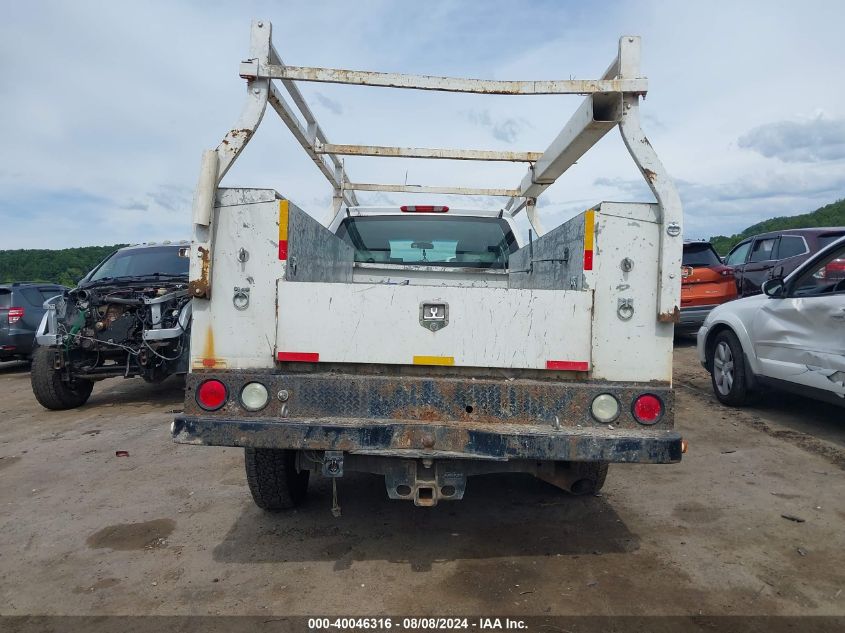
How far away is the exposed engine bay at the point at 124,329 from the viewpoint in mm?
6875

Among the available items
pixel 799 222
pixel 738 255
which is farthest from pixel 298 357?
pixel 799 222

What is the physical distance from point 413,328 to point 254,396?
83cm

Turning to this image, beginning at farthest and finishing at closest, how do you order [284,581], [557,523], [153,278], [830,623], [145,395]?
[145,395], [153,278], [557,523], [284,581], [830,623]

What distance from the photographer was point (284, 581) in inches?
118

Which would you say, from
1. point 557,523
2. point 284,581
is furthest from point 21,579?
point 557,523

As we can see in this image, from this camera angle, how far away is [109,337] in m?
7.12

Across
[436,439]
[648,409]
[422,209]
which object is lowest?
[436,439]

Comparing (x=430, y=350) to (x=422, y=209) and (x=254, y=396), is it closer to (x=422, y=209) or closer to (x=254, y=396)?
(x=254, y=396)

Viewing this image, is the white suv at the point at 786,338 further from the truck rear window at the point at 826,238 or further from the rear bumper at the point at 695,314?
the rear bumper at the point at 695,314

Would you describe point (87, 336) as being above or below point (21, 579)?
above

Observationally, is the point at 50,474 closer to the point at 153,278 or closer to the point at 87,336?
the point at 87,336

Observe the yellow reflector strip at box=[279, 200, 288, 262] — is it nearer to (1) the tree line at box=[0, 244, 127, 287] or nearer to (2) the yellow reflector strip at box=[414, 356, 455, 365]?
(2) the yellow reflector strip at box=[414, 356, 455, 365]

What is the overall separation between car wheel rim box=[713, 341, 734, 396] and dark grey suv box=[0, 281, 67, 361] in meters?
10.7

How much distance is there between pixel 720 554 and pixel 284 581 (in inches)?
90.0
